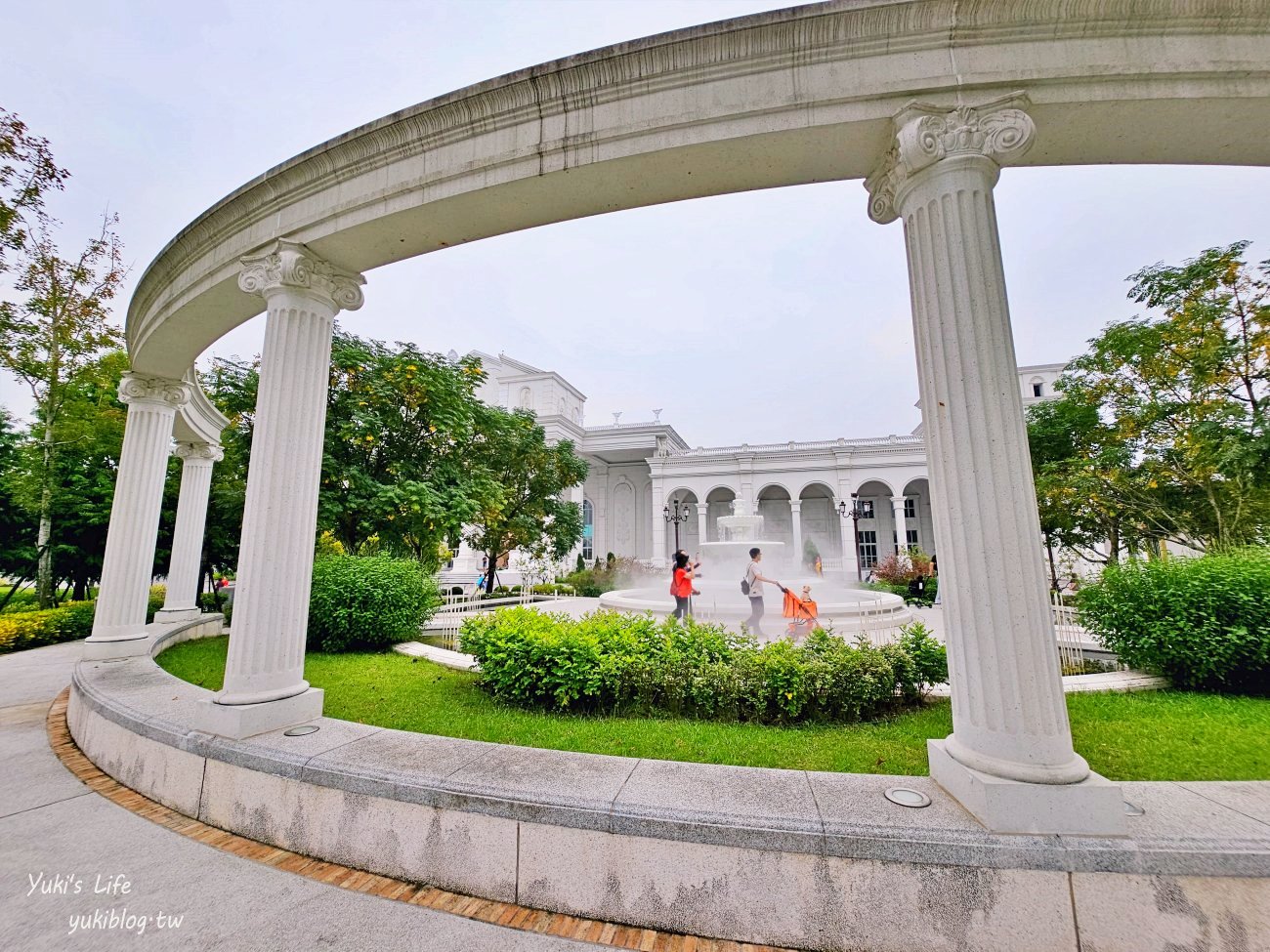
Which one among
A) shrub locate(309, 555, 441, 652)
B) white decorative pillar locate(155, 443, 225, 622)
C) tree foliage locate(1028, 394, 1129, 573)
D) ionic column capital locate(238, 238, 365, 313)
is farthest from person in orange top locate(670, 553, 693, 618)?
tree foliage locate(1028, 394, 1129, 573)

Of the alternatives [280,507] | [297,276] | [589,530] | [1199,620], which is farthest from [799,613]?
[589,530]

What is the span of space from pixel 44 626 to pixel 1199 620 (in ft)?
63.4

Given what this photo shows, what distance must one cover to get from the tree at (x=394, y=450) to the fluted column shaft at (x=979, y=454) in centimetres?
1003

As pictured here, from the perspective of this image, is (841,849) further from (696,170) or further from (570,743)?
(696,170)

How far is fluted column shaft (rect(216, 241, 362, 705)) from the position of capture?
13.3ft

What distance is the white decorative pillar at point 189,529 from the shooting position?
979 cm

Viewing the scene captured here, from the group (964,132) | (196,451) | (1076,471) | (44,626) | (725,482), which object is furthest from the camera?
(725,482)

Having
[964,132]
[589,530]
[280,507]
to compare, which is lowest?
[280,507]

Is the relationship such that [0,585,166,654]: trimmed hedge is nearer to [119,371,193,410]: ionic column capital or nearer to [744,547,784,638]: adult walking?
[119,371,193,410]: ionic column capital

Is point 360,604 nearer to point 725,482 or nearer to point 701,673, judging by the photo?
point 701,673

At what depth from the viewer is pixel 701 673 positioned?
16.7 ft

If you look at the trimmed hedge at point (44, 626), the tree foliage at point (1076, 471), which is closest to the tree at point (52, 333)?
the trimmed hedge at point (44, 626)

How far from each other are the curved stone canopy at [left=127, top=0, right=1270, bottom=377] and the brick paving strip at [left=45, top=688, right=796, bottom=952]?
461 cm

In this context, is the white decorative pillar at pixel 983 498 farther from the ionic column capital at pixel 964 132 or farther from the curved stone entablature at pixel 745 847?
the curved stone entablature at pixel 745 847
